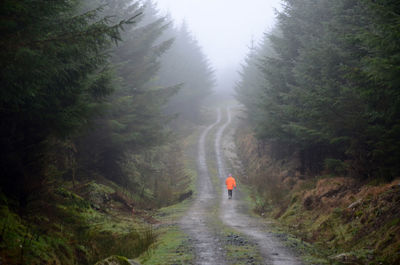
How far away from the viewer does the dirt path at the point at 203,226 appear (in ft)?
28.6

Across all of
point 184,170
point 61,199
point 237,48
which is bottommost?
point 61,199

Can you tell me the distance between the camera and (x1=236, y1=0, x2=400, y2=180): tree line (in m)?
9.25

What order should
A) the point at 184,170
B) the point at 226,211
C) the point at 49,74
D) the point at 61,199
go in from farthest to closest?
the point at 184,170 < the point at 226,211 < the point at 61,199 < the point at 49,74

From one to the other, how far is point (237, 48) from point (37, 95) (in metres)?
192

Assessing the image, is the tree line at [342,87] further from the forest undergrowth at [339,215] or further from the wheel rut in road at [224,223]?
the wheel rut in road at [224,223]

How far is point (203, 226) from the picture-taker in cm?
1334

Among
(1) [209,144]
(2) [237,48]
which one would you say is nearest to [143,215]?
(1) [209,144]

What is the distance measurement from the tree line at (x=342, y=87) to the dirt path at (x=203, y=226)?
5969 mm

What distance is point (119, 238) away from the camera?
10523 millimetres

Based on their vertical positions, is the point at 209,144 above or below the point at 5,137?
above

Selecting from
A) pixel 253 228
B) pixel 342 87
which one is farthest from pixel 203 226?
pixel 342 87

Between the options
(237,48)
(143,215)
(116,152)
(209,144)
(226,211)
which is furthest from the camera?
(237,48)

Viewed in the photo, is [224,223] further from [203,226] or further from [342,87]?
[342,87]

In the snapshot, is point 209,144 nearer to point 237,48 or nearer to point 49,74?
point 49,74
